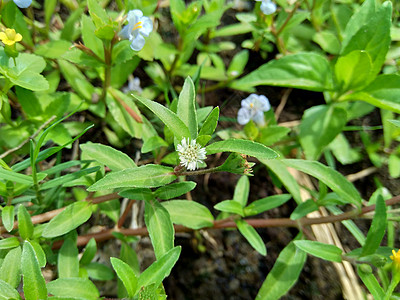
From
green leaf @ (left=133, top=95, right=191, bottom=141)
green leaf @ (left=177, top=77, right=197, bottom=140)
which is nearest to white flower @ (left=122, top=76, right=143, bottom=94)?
green leaf @ (left=177, top=77, right=197, bottom=140)

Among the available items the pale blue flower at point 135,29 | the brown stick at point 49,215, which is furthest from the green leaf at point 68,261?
the pale blue flower at point 135,29

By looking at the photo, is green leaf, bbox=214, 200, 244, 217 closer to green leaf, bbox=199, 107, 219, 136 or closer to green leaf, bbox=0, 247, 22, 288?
green leaf, bbox=199, 107, 219, 136

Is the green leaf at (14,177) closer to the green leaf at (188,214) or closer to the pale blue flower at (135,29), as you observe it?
the green leaf at (188,214)

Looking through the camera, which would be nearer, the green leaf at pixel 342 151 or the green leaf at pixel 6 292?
the green leaf at pixel 6 292

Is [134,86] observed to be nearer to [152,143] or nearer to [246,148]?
[152,143]

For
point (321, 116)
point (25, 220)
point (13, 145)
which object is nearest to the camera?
point (25, 220)

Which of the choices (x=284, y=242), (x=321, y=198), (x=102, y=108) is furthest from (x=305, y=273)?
(x=102, y=108)

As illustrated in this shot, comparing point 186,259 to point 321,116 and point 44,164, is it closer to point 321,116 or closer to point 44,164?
point 44,164
